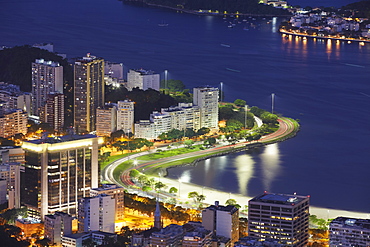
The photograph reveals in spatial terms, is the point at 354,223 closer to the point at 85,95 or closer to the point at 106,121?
the point at 106,121

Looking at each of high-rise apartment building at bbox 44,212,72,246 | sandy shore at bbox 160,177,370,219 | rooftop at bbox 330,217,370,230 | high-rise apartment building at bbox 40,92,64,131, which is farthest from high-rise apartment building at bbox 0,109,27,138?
rooftop at bbox 330,217,370,230

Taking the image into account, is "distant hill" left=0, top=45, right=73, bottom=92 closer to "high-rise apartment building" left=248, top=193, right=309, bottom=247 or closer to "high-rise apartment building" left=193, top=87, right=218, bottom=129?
"high-rise apartment building" left=193, top=87, right=218, bottom=129

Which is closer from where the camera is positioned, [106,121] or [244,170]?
[244,170]

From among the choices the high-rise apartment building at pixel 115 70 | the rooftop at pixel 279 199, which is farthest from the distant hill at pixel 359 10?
→ the rooftop at pixel 279 199

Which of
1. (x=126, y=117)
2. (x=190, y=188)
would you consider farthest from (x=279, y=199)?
(x=126, y=117)

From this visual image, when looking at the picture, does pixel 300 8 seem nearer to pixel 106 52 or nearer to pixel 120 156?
pixel 106 52

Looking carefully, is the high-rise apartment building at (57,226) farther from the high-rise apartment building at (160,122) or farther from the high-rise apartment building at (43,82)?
the high-rise apartment building at (43,82)
